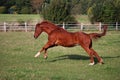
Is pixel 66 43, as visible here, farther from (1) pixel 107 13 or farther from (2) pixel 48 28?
(1) pixel 107 13

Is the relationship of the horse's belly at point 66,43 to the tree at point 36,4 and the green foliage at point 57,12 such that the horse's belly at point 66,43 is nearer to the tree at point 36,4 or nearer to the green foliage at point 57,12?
the green foliage at point 57,12

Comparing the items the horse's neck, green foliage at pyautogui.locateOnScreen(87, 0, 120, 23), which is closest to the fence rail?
green foliage at pyautogui.locateOnScreen(87, 0, 120, 23)

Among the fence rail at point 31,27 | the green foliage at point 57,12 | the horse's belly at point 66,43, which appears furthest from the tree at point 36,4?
the horse's belly at point 66,43

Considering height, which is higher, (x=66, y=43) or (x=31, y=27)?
(x=66, y=43)

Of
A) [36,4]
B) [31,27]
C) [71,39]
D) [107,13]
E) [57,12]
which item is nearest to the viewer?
[71,39]

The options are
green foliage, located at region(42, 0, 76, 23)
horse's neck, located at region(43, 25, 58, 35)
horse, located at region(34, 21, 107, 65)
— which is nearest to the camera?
horse, located at region(34, 21, 107, 65)

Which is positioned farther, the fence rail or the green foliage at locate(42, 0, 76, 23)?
the green foliage at locate(42, 0, 76, 23)

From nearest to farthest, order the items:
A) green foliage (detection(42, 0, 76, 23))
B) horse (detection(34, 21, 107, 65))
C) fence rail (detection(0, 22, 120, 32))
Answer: horse (detection(34, 21, 107, 65))
fence rail (detection(0, 22, 120, 32))
green foliage (detection(42, 0, 76, 23))

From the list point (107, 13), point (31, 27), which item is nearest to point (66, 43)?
point (31, 27)

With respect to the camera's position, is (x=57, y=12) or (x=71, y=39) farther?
(x=57, y=12)

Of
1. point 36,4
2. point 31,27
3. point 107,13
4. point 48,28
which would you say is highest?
point 36,4

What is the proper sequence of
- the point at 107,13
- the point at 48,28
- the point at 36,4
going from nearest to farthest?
the point at 48,28
the point at 107,13
the point at 36,4

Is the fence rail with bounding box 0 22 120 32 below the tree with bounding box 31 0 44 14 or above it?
below

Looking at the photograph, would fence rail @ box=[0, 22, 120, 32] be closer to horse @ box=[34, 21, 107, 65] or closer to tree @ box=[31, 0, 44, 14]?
horse @ box=[34, 21, 107, 65]
